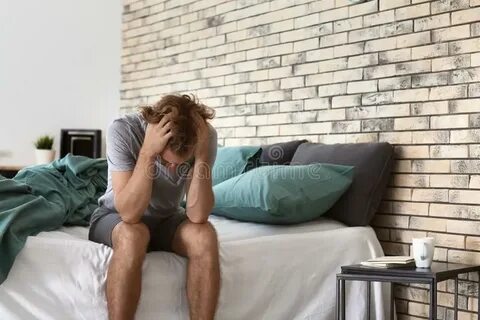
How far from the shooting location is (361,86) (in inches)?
128

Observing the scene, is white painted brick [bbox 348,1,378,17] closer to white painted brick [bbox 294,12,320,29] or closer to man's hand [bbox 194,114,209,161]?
white painted brick [bbox 294,12,320,29]

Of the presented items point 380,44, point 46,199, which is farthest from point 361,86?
point 46,199

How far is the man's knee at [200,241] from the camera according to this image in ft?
7.77

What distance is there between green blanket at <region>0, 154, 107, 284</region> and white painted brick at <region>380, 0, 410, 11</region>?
1.46 m

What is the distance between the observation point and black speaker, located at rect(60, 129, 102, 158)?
199 inches

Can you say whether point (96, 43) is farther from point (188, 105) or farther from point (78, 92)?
point (188, 105)

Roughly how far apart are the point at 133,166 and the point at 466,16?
4.86 feet

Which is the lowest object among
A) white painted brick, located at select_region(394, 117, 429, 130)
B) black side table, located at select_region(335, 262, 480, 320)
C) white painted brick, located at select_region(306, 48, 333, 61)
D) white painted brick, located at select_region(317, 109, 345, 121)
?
black side table, located at select_region(335, 262, 480, 320)

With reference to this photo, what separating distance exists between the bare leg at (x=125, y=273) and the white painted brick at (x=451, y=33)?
1.52 metres

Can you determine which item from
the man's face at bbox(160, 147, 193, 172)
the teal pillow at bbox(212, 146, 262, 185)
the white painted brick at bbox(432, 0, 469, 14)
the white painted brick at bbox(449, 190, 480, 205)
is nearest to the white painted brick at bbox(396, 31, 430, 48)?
the white painted brick at bbox(432, 0, 469, 14)

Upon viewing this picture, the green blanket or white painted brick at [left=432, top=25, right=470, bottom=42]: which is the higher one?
white painted brick at [left=432, top=25, right=470, bottom=42]

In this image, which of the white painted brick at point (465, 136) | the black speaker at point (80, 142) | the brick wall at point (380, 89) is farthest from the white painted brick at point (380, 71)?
the black speaker at point (80, 142)

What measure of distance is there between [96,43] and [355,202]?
2796 mm

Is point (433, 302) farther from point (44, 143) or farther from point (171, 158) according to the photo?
point (44, 143)
